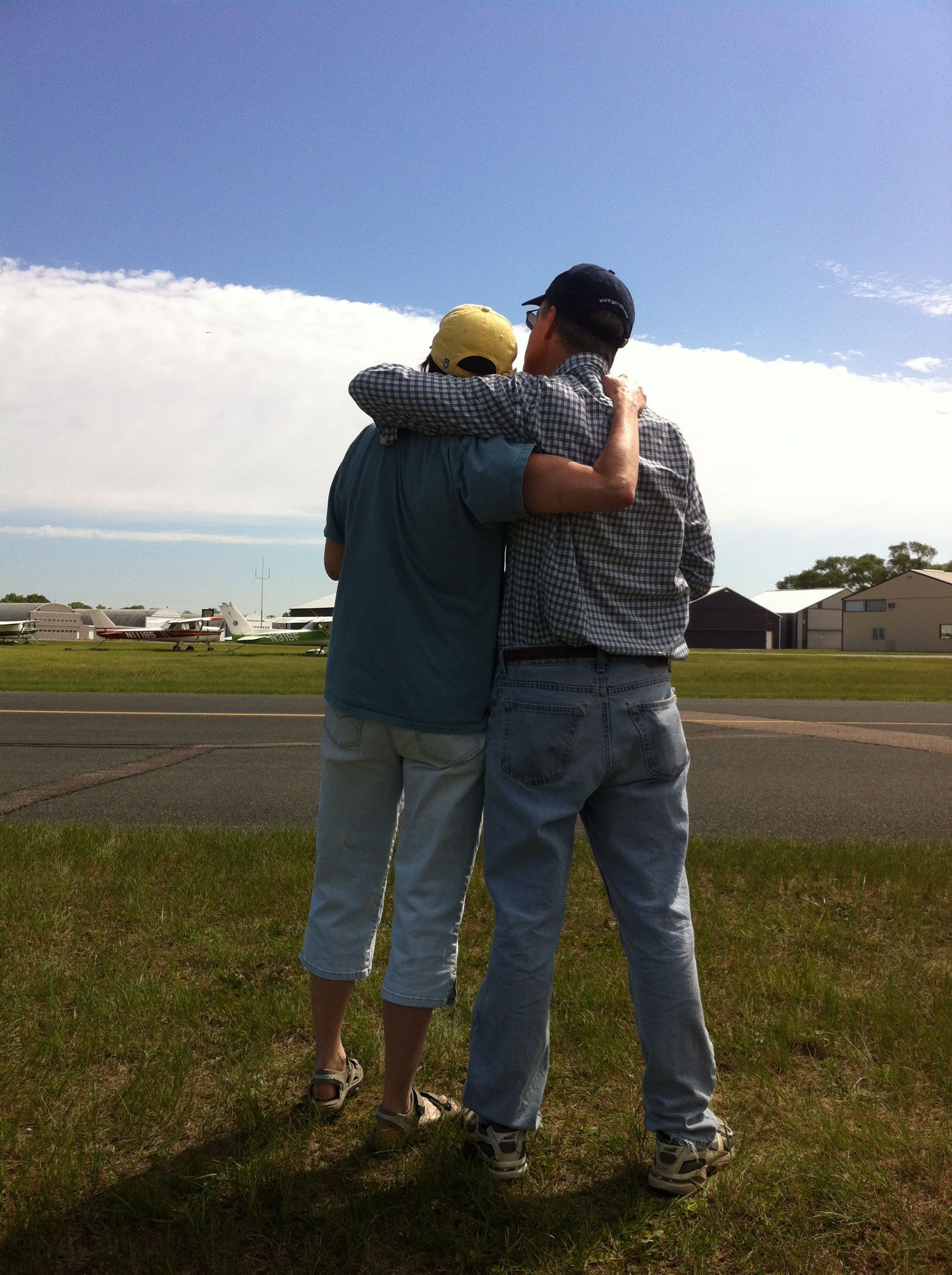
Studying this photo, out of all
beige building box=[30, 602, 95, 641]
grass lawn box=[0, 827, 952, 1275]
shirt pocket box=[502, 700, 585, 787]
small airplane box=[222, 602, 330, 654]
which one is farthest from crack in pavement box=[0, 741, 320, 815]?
beige building box=[30, 602, 95, 641]

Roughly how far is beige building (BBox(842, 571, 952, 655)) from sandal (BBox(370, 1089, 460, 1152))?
3031 inches

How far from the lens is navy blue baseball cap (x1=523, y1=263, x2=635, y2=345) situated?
6.81ft

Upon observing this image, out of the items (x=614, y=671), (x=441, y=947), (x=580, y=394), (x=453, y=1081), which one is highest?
(x=580, y=394)

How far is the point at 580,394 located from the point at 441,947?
51.7 inches

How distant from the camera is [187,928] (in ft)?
11.4

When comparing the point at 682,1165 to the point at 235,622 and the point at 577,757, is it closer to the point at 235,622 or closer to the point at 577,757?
the point at 577,757

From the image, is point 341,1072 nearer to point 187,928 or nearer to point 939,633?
point 187,928

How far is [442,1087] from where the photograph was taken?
97.7 inches

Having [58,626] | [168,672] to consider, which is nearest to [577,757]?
[168,672]

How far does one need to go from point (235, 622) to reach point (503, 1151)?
1977 inches

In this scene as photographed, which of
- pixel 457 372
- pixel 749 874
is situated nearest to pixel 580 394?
pixel 457 372

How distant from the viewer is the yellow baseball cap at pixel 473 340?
209 cm

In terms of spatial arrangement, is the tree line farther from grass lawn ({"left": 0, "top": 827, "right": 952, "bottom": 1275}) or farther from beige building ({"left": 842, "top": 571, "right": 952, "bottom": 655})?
A: grass lawn ({"left": 0, "top": 827, "right": 952, "bottom": 1275})

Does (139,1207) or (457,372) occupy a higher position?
(457,372)
